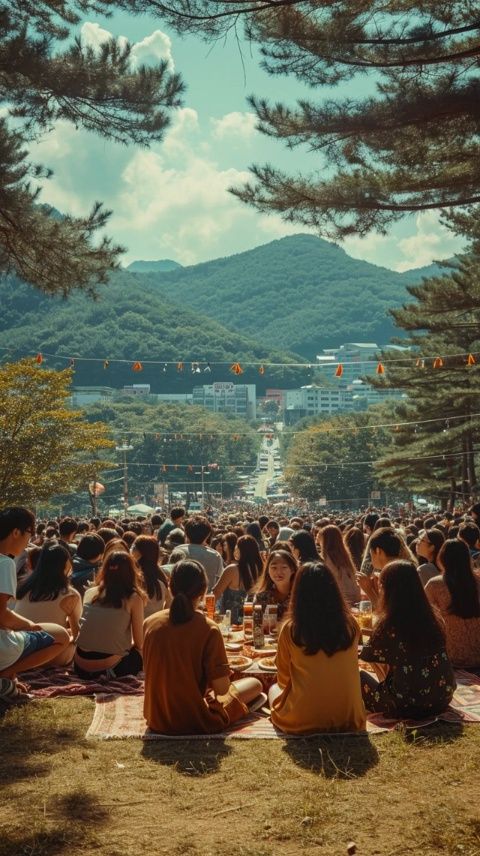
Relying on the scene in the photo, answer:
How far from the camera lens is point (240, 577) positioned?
26.6 ft

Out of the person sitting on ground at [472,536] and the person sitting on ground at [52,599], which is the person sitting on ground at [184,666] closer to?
the person sitting on ground at [52,599]

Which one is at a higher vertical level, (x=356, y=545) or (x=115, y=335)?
(x=115, y=335)

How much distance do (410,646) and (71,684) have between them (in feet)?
7.81

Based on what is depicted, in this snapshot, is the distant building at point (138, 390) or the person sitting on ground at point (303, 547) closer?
the person sitting on ground at point (303, 547)

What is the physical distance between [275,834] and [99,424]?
3406cm

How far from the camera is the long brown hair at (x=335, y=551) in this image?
27.6ft

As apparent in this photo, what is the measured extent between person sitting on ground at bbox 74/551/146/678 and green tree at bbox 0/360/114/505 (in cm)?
2447

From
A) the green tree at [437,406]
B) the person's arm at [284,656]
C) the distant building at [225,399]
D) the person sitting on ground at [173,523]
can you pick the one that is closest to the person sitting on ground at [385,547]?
the person's arm at [284,656]

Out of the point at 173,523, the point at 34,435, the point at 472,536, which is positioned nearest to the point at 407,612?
the point at 472,536

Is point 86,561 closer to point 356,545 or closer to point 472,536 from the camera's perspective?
point 472,536

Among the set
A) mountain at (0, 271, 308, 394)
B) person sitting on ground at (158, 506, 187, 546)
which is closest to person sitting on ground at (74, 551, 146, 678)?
person sitting on ground at (158, 506, 187, 546)

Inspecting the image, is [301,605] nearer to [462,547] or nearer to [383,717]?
[383,717]

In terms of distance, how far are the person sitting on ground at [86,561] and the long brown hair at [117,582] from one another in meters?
1.55

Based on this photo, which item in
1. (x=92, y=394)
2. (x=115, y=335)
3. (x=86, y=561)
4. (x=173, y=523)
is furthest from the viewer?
(x=92, y=394)
